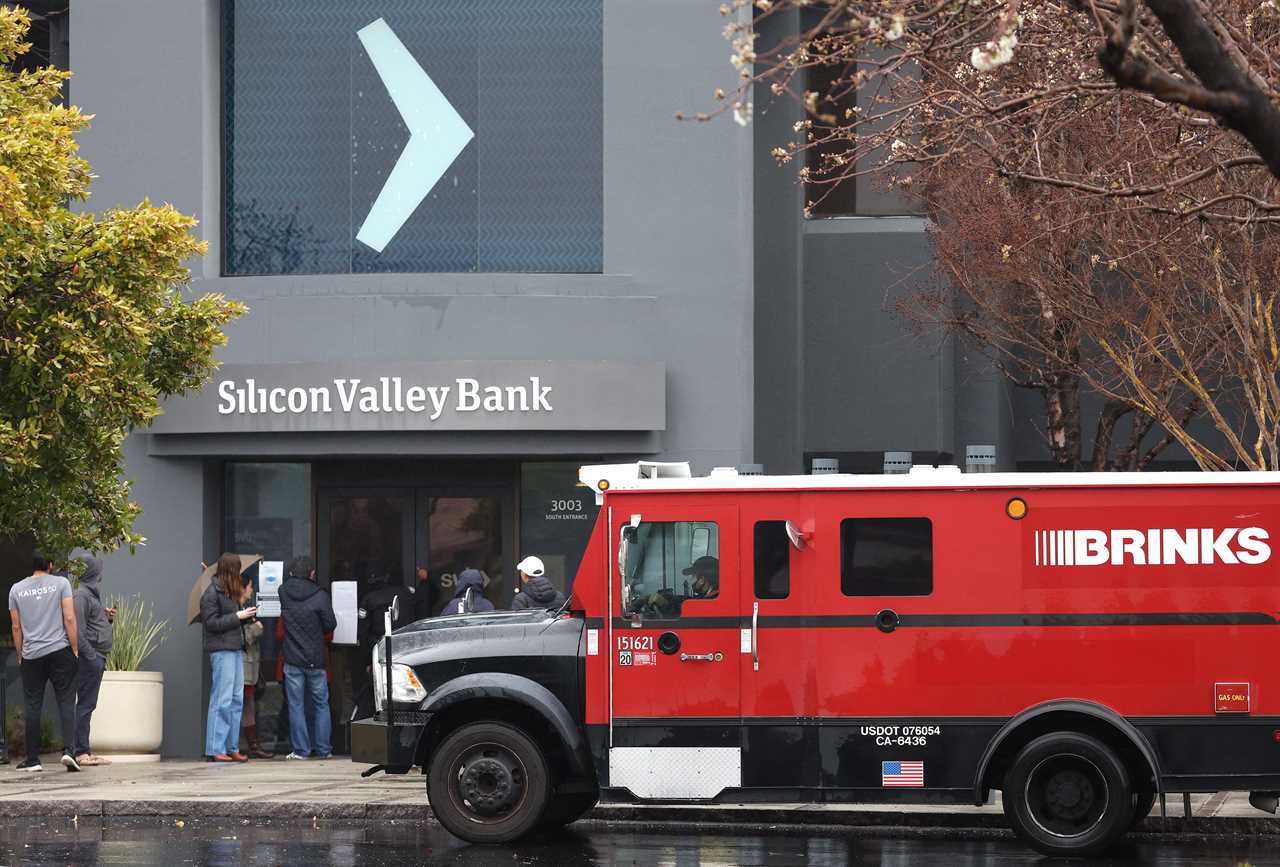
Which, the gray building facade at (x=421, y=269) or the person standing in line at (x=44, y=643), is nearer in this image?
the person standing in line at (x=44, y=643)

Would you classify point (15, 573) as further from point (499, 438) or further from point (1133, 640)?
point (1133, 640)

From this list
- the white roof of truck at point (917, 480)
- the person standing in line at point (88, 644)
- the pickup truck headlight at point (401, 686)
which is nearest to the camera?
the white roof of truck at point (917, 480)

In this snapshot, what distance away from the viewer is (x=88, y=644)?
16547 millimetres

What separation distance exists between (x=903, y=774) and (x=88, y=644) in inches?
327

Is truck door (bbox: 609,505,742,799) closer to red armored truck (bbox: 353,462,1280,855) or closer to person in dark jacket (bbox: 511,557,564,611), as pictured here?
red armored truck (bbox: 353,462,1280,855)

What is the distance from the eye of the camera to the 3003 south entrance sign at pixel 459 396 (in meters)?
17.1

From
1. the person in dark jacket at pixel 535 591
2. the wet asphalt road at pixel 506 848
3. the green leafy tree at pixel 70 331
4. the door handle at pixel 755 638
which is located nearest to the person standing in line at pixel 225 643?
the green leafy tree at pixel 70 331

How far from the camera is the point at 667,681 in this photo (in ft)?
38.9

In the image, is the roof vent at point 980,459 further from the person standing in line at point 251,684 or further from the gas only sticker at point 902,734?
the person standing in line at point 251,684

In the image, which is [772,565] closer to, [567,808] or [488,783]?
[488,783]

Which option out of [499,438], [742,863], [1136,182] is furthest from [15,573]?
[1136,182]

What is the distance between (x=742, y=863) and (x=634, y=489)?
2.48 metres

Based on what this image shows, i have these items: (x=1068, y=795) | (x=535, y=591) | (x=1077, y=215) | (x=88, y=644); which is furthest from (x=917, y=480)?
(x=88, y=644)

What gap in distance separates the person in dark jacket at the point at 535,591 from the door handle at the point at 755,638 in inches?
167
